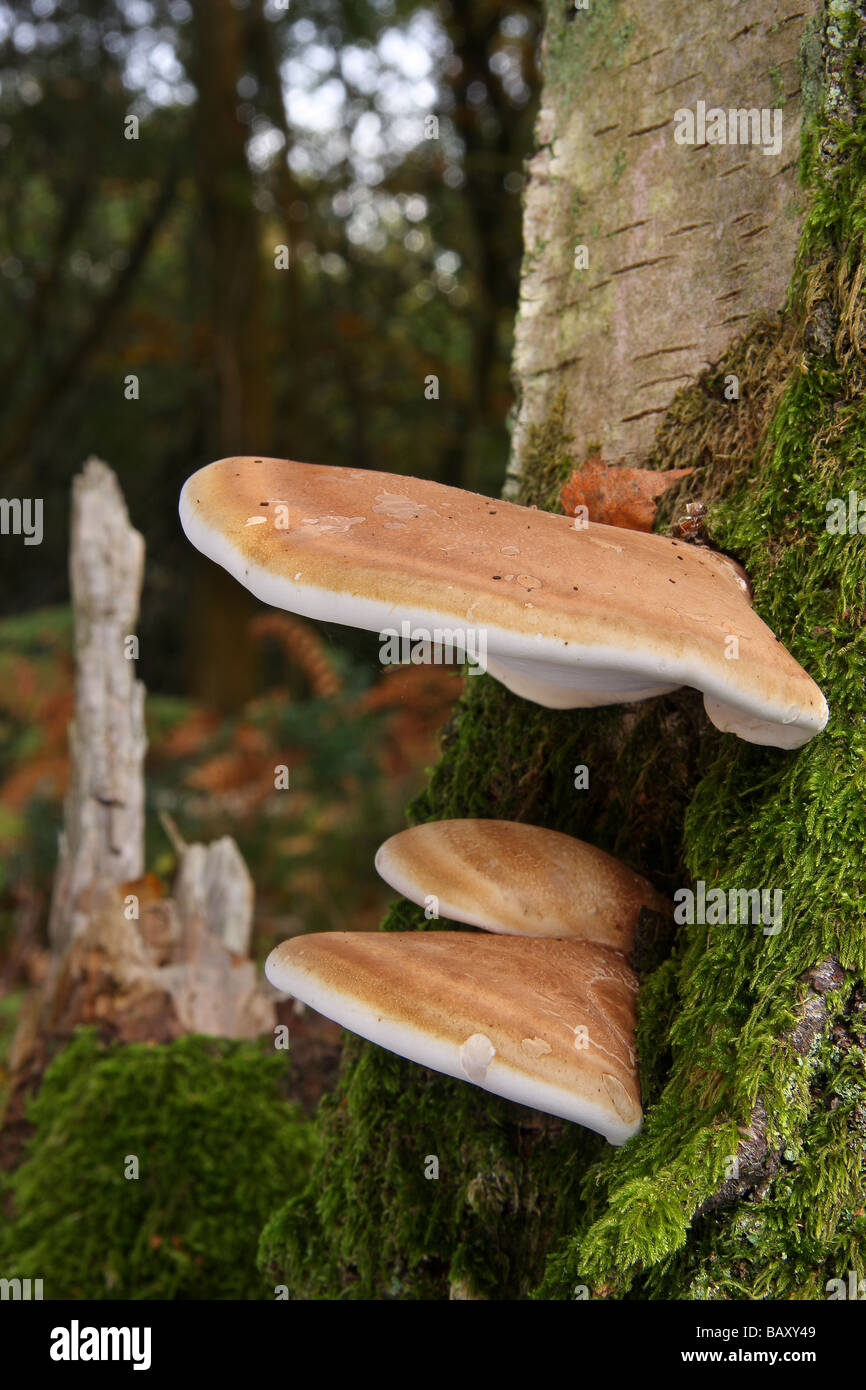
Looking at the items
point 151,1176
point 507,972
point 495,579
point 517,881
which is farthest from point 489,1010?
point 151,1176

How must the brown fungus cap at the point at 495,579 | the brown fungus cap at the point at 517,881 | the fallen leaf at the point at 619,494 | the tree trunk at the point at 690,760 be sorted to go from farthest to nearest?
the fallen leaf at the point at 619,494 → the brown fungus cap at the point at 517,881 → the tree trunk at the point at 690,760 → the brown fungus cap at the point at 495,579

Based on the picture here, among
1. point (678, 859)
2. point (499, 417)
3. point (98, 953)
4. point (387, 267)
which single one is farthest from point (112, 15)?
point (678, 859)

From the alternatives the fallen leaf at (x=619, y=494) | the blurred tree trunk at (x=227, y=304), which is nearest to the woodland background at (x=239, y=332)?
the blurred tree trunk at (x=227, y=304)

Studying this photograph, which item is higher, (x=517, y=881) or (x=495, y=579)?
(x=495, y=579)

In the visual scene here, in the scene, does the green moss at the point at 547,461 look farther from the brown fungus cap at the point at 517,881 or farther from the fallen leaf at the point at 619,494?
the brown fungus cap at the point at 517,881

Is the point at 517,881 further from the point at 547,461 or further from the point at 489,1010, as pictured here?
the point at 547,461

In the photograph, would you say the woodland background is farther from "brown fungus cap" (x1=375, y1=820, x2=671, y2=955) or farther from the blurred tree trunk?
"brown fungus cap" (x1=375, y1=820, x2=671, y2=955)

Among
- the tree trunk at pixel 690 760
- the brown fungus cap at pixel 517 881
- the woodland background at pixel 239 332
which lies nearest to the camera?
the tree trunk at pixel 690 760
